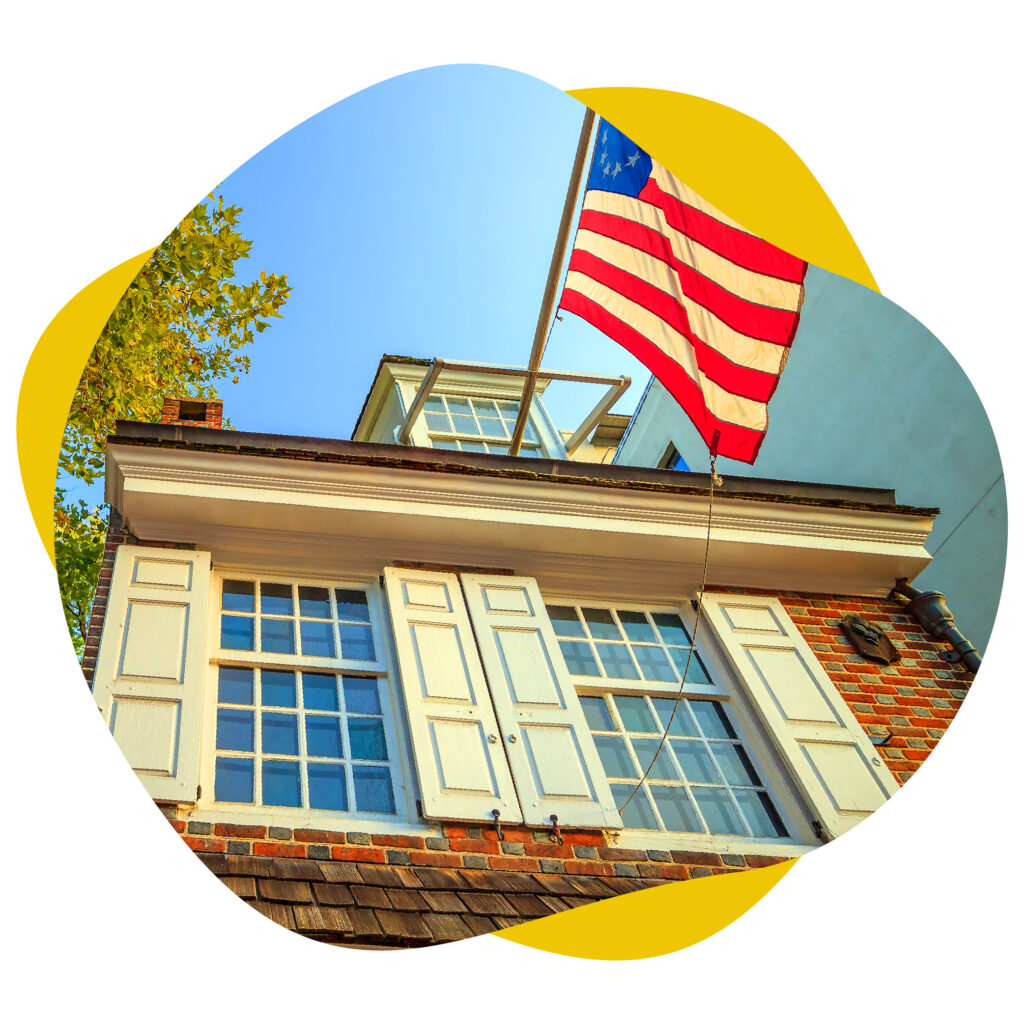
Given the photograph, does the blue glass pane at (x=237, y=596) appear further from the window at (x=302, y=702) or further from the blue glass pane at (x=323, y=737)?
the blue glass pane at (x=323, y=737)

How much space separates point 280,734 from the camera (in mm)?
4938

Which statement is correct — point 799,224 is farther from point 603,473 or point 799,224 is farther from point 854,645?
point 854,645

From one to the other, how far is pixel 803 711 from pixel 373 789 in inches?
94.8

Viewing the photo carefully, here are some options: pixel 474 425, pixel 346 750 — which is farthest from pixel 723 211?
pixel 474 425

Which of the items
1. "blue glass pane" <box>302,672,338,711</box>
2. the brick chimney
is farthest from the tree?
"blue glass pane" <box>302,672,338,711</box>

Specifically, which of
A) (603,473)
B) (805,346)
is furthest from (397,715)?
(805,346)

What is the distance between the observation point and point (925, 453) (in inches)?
324

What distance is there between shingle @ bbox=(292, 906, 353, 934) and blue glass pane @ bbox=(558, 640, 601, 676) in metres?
2.33

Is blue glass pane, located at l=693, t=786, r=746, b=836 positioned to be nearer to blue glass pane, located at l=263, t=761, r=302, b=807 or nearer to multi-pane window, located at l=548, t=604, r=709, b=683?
multi-pane window, located at l=548, t=604, r=709, b=683

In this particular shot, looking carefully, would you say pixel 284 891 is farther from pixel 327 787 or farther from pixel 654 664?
pixel 654 664

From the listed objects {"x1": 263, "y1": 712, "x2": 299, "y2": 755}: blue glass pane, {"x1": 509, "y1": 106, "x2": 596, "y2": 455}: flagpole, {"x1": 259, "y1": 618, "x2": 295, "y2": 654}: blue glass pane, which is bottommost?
{"x1": 263, "y1": 712, "x2": 299, "y2": 755}: blue glass pane

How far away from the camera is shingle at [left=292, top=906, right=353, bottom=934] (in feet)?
11.5

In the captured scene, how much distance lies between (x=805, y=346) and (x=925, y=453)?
6.76 feet

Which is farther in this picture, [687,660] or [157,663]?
[687,660]
